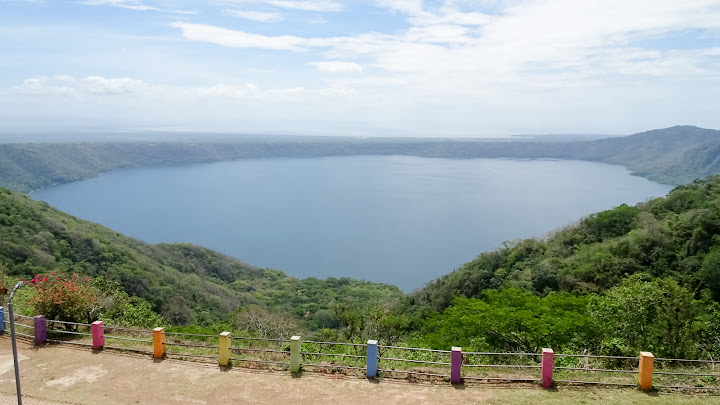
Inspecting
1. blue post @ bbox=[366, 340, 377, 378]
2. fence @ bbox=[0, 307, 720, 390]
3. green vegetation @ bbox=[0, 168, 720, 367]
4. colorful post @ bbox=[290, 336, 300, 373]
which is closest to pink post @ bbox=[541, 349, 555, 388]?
fence @ bbox=[0, 307, 720, 390]

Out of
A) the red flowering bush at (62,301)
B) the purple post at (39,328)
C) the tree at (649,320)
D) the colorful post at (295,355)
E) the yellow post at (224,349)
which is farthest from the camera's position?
the red flowering bush at (62,301)

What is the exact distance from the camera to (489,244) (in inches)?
3971

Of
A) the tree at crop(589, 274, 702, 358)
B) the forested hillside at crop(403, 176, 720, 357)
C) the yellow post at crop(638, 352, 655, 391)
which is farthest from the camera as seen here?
the forested hillside at crop(403, 176, 720, 357)

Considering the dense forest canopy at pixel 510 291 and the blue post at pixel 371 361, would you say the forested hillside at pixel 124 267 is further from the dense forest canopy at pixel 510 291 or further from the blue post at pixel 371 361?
the blue post at pixel 371 361

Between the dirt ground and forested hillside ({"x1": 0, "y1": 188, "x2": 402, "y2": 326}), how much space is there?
78.2 ft

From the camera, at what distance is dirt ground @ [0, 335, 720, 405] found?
8.70m

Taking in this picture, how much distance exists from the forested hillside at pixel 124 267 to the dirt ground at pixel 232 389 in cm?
2385

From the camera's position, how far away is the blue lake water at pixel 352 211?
95.6m

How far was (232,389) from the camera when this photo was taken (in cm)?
912

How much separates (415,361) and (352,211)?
4958 inches

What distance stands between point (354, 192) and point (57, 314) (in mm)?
153477

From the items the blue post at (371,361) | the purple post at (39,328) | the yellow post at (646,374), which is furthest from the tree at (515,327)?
the purple post at (39,328)

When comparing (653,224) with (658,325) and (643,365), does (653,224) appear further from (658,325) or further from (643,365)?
(643,365)

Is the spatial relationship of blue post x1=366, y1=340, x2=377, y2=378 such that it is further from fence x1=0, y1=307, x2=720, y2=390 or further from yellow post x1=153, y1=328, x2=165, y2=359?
yellow post x1=153, y1=328, x2=165, y2=359
